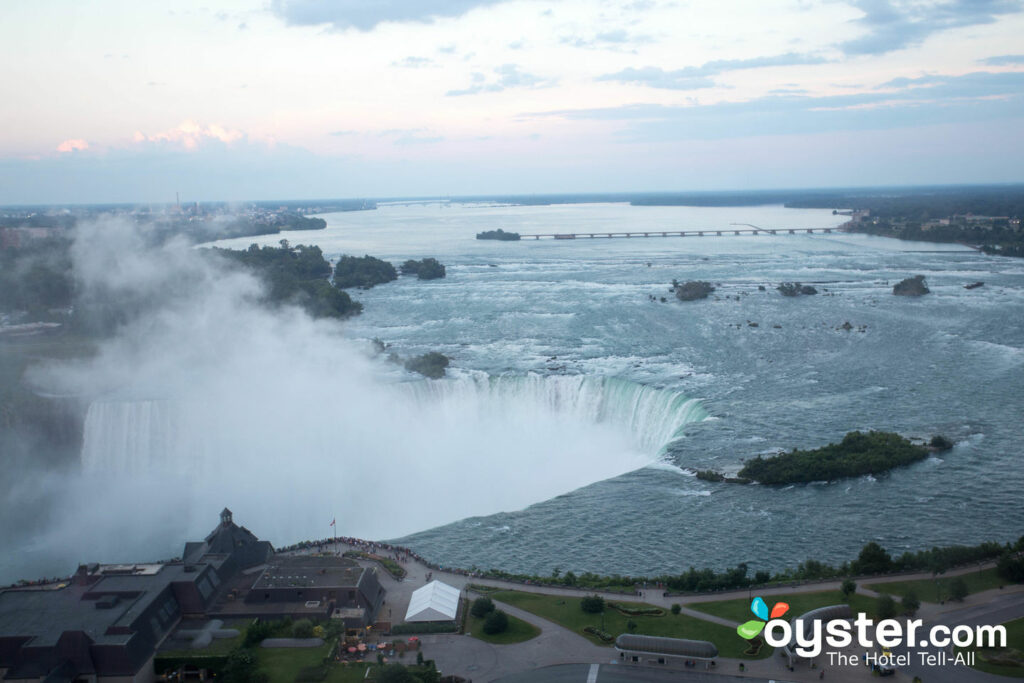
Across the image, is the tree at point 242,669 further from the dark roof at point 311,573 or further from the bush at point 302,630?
the dark roof at point 311,573

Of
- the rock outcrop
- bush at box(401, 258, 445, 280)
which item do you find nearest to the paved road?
the rock outcrop

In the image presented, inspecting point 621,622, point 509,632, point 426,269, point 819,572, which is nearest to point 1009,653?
point 819,572

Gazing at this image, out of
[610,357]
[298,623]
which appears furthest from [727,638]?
[610,357]

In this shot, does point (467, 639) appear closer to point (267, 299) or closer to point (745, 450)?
point (745, 450)

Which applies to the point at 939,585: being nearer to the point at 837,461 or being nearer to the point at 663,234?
the point at 837,461

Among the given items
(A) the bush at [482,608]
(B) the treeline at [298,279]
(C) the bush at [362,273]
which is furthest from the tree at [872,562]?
(C) the bush at [362,273]

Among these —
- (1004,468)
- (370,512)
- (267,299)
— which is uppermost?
(267,299)
